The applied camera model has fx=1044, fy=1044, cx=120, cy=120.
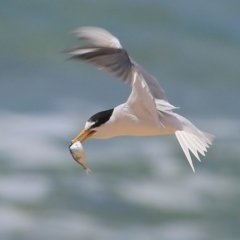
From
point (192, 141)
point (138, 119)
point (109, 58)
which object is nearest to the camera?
point (109, 58)

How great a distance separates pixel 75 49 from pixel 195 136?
3.09 feet

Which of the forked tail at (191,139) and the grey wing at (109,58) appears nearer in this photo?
the grey wing at (109,58)

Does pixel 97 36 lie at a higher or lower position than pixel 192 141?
higher

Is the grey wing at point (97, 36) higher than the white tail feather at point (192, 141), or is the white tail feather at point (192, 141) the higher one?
the grey wing at point (97, 36)

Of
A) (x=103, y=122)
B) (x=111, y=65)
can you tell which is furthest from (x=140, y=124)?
(x=111, y=65)

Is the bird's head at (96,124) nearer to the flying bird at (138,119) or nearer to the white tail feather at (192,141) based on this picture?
the flying bird at (138,119)

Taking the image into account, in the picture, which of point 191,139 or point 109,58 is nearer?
point 109,58

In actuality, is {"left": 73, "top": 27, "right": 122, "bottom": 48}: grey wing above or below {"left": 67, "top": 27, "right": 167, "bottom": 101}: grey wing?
above

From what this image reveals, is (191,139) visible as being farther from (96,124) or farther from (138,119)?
(96,124)

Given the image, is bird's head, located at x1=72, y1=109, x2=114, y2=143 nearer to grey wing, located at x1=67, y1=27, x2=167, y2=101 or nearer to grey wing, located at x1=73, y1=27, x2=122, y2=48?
grey wing, located at x1=73, y1=27, x2=122, y2=48

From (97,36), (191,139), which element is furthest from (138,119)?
(97,36)

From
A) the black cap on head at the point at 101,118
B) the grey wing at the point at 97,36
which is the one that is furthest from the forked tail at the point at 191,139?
the grey wing at the point at 97,36

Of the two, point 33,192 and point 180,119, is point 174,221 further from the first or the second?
point 180,119

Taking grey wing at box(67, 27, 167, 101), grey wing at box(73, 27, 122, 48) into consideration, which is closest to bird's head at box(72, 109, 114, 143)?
→ grey wing at box(73, 27, 122, 48)
